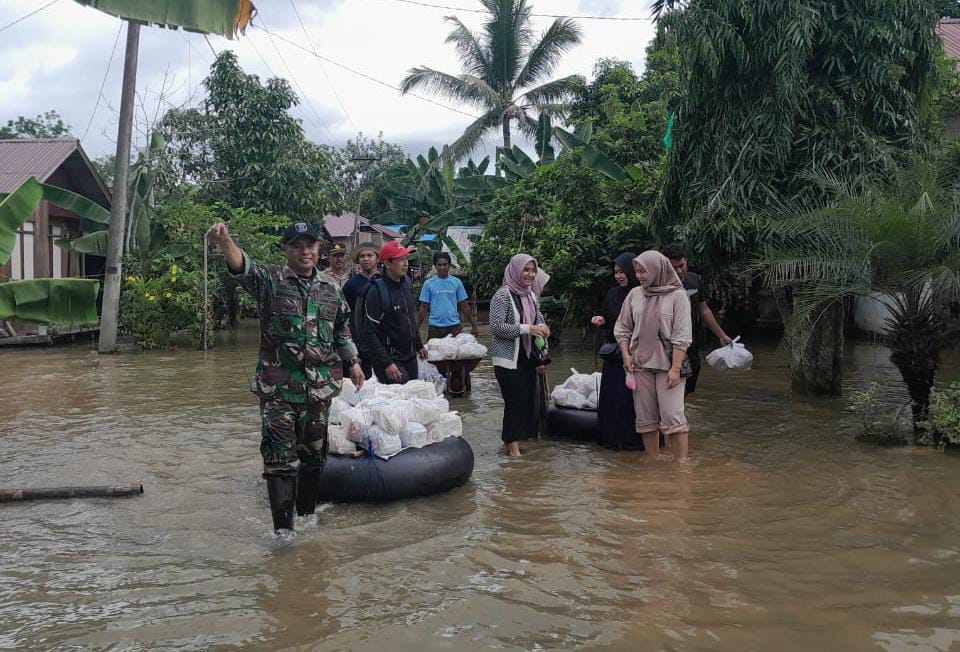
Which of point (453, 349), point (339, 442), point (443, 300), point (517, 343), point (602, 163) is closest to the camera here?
point (339, 442)

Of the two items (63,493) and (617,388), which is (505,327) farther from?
(63,493)

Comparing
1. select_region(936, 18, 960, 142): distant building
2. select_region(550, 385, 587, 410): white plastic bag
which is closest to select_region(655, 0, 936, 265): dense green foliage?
select_region(550, 385, 587, 410): white plastic bag

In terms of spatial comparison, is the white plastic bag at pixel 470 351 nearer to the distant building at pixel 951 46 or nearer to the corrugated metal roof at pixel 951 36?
the distant building at pixel 951 46

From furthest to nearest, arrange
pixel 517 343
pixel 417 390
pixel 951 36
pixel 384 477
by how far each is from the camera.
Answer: pixel 951 36 → pixel 517 343 → pixel 417 390 → pixel 384 477

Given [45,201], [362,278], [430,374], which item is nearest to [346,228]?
[45,201]

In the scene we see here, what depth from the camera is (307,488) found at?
541 centimetres

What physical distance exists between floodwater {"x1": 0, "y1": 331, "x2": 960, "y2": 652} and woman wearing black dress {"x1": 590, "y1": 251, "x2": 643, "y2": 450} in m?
0.25

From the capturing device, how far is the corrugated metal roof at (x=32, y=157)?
18.2 m

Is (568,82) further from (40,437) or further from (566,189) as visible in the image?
(40,437)

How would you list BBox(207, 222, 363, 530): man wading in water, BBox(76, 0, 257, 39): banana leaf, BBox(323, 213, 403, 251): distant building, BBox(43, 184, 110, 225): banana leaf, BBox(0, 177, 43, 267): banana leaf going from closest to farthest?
BBox(207, 222, 363, 530): man wading in water, BBox(0, 177, 43, 267): banana leaf, BBox(76, 0, 257, 39): banana leaf, BBox(43, 184, 110, 225): banana leaf, BBox(323, 213, 403, 251): distant building

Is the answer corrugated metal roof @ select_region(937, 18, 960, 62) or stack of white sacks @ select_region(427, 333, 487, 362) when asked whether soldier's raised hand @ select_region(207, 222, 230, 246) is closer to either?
stack of white sacks @ select_region(427, 333, 487, 362)

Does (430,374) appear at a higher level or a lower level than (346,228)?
lower

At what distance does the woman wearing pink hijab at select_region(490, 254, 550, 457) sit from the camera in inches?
287

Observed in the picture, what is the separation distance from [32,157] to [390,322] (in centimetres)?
1589
